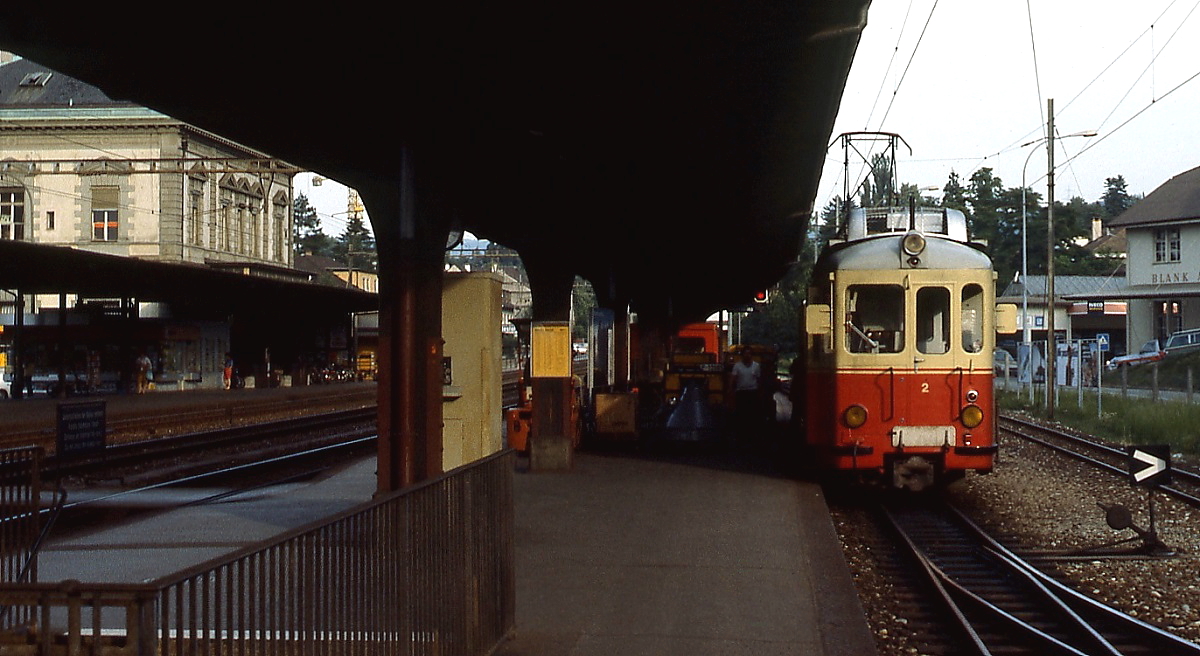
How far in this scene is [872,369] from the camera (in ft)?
44.8

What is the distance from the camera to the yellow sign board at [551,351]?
16938 mm

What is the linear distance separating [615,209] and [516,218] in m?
2.48

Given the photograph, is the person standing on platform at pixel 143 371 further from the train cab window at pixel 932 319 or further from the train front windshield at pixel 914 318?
the train cab window at pixel 932 319

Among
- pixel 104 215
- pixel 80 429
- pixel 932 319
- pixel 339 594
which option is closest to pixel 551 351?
pixel 932 319

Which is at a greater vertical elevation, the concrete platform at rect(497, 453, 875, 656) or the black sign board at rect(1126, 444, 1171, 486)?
the black sign board at rect(1126, 444, 1171, 486)

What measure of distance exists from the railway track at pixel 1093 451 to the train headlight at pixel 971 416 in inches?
82.2

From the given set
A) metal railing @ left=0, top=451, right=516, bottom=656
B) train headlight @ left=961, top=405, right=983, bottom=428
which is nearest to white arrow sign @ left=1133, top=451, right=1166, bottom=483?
train headlight @ left=961, top=405, right=983, bottom=428

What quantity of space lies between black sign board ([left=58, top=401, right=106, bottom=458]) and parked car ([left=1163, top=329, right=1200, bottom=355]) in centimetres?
4284

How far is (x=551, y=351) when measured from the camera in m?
17.0

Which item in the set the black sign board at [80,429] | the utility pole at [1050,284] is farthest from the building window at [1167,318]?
the black sign board at [80,429]

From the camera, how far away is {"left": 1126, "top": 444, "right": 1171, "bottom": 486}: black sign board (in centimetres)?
1158

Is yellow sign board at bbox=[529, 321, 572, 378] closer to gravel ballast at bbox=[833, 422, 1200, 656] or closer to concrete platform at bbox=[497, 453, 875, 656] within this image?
concrete platform at bbox=[497, 453, 875, 656]

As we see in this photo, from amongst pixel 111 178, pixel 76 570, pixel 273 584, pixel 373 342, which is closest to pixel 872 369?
pixel 76 570

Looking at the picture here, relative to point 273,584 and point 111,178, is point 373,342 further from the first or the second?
point 273,584
